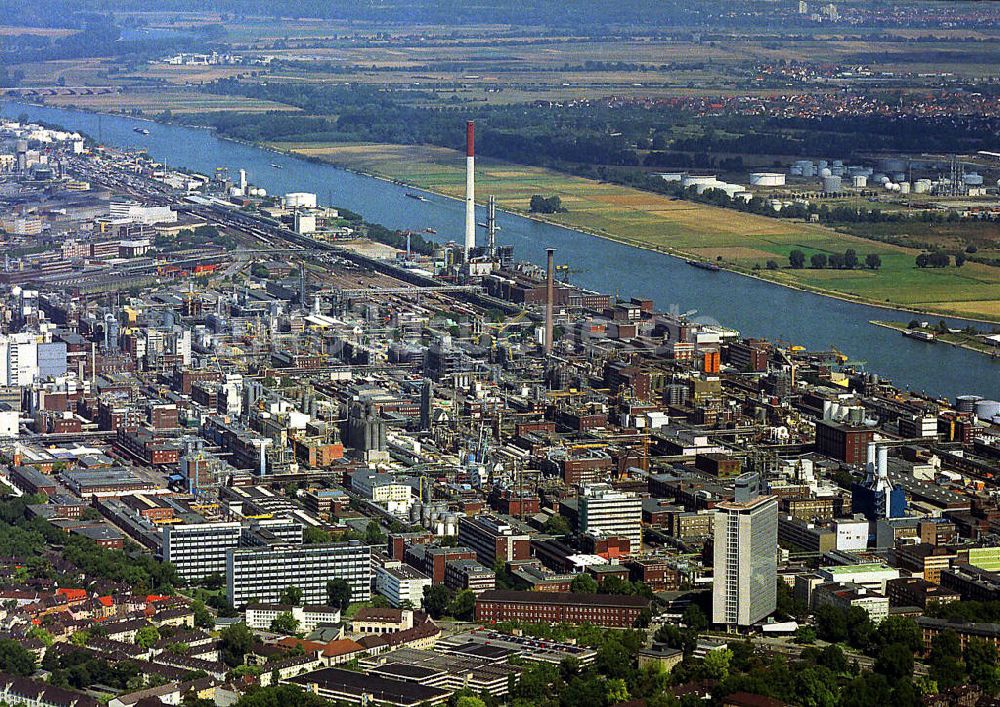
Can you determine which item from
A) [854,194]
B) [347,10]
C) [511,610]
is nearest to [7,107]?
[347,10]

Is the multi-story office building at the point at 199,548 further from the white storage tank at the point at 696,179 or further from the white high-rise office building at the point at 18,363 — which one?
the white storage tank at the point at 696,179

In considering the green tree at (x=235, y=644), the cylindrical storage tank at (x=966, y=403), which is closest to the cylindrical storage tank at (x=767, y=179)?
the cylindrical storage tank at (x=966, y=403)

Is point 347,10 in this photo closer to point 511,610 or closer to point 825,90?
point 825,90

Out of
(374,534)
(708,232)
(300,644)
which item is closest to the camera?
(300,644)

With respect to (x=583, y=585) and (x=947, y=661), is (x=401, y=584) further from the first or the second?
(x=947, y=661)

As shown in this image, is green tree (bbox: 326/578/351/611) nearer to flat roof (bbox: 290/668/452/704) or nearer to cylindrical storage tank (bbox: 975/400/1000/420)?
flat roof (bbox: 290/668/452/704)

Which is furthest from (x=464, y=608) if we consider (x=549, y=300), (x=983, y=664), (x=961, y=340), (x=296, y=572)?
(x=961, y=340)
